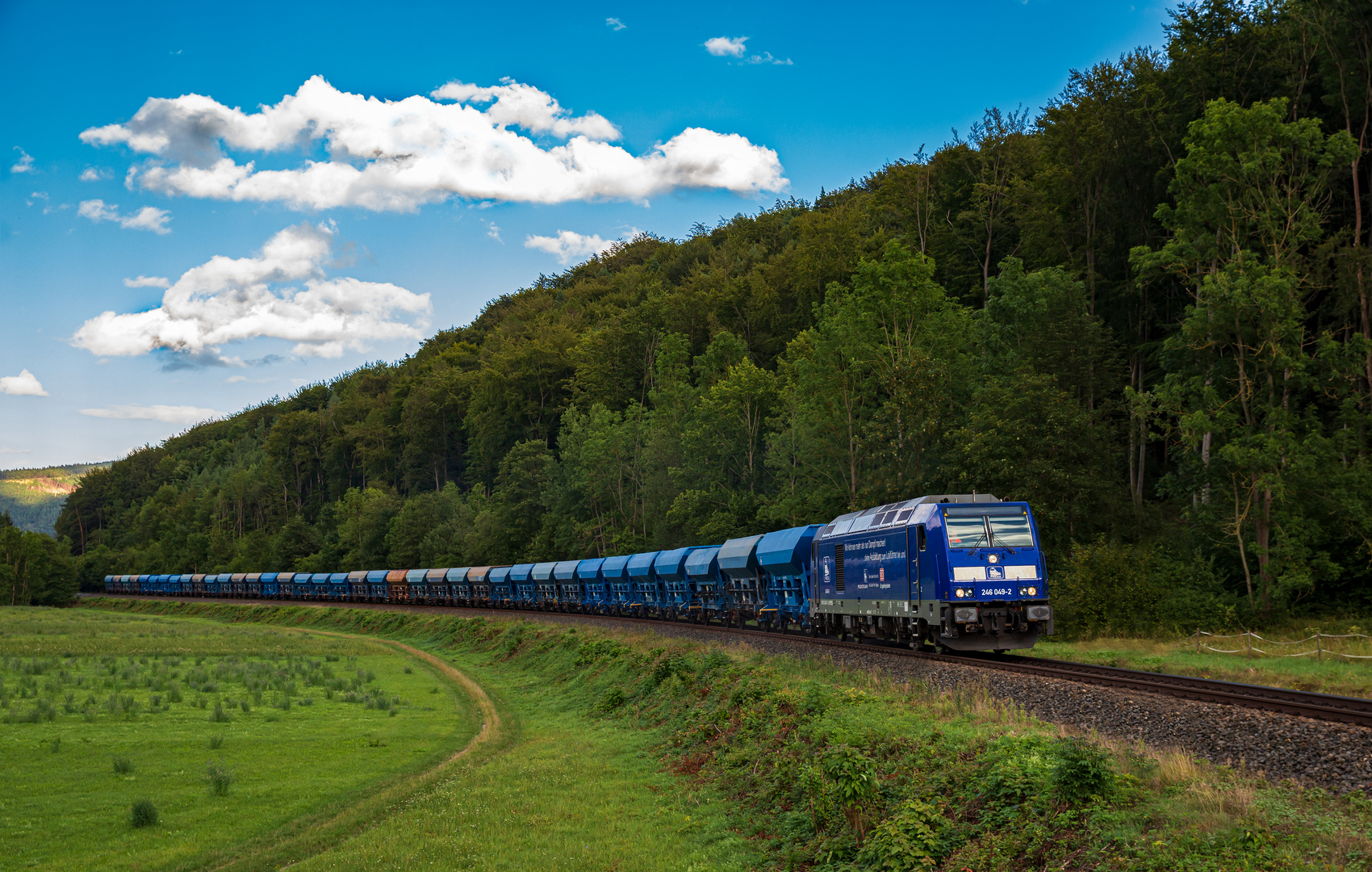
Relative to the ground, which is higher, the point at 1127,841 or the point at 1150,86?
the point at 1150,86

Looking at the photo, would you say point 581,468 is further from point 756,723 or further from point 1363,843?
point 1363,843

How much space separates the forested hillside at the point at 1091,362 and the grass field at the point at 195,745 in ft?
82.5

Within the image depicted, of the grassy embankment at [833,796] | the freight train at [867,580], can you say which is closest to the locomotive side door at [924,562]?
the freight train at [867,580]

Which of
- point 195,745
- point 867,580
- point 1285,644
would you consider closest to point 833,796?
point 867,580

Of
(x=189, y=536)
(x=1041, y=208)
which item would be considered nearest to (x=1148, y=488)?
(x=1041, y=208)

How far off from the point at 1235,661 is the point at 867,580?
1030 cm

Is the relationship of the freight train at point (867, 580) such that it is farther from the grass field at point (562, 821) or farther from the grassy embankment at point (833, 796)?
the grass field at point (562, 821)

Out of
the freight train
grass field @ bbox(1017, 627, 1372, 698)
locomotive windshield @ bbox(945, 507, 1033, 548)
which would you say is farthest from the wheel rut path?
grass field @ bbox(1017, 627, 1372, 698)

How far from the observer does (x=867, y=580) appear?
1196 inches

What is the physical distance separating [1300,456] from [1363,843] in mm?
33615

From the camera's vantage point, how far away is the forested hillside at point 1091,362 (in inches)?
1486

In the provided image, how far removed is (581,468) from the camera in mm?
97500

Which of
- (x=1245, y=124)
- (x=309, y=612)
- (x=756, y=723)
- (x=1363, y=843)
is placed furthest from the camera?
(x=309, y=612)

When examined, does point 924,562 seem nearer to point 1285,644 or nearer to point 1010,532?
point 1010,532
